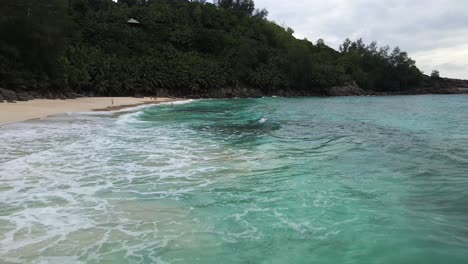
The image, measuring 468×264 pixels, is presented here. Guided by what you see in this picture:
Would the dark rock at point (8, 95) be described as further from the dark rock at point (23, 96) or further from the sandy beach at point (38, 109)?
the sandy beach at point (38, 109)

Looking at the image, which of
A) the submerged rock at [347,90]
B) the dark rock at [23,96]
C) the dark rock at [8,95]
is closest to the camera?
the dark rock at [8,95]

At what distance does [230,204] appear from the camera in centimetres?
733

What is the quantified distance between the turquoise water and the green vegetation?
1349 inches

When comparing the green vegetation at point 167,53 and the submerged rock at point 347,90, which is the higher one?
the green vegetation at point 167,53

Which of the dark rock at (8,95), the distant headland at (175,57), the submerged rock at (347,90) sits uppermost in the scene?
the distant headland at (175,57)

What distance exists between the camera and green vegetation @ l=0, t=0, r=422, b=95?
1715 inches

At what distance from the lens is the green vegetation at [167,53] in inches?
1715

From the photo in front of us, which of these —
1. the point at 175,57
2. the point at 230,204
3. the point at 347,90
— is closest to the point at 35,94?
the point at 230,204

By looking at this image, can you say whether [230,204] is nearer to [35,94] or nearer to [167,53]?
[35,94]

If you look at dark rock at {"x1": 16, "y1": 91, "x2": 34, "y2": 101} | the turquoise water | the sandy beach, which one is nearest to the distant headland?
dark rock at {"x1": 16, "y1": 91, "x2": 34, "y2": 101}

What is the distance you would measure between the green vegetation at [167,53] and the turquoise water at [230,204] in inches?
1349

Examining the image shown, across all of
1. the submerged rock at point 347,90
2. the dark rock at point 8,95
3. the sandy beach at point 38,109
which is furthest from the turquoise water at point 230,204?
the submerged rock at point 347,90

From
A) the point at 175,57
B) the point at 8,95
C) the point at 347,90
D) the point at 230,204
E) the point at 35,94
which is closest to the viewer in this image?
the point at 230,204

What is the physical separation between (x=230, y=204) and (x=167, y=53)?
85113 millimetres
